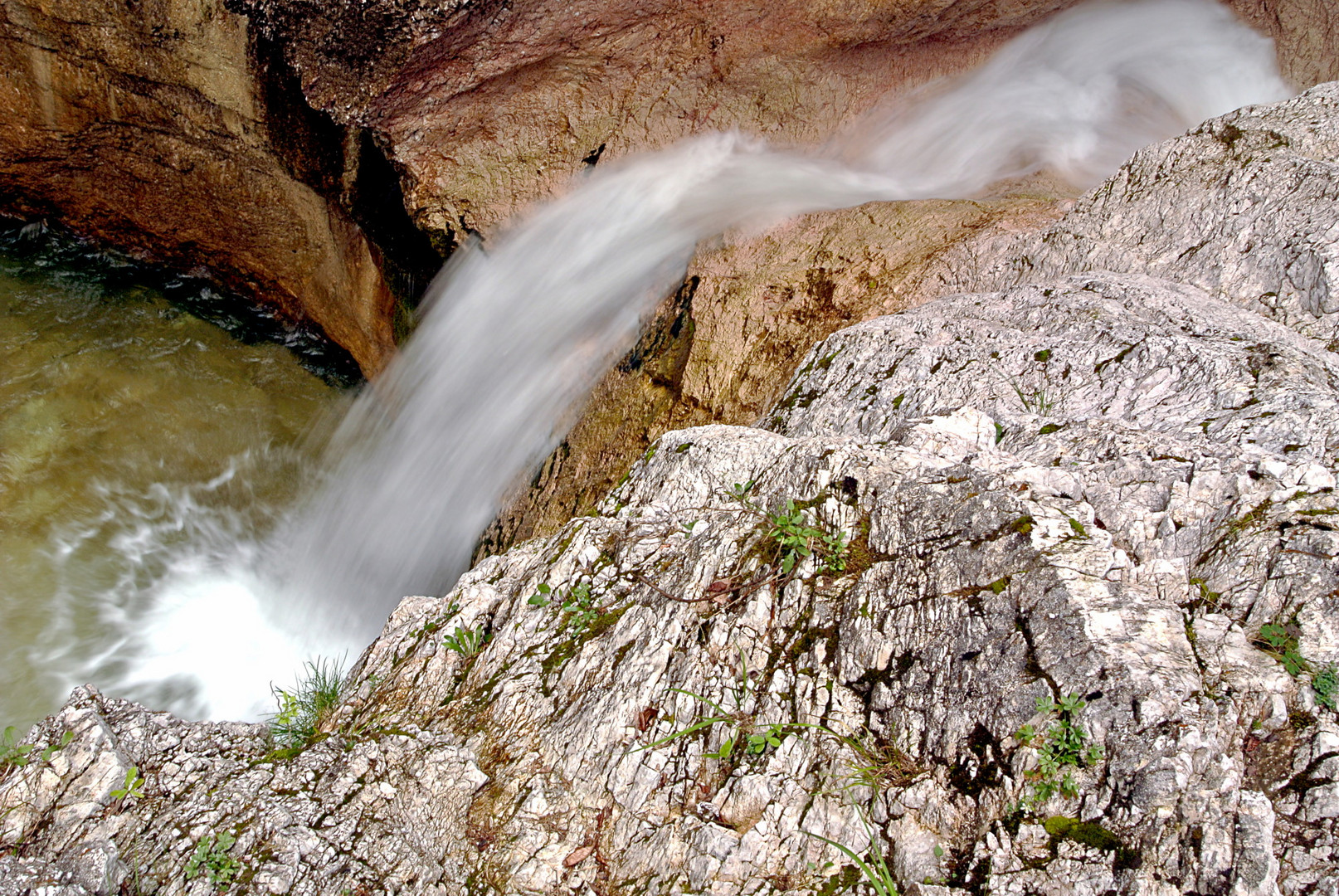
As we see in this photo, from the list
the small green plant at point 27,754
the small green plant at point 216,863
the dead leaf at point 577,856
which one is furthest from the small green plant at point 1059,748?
the small green plant at point 27,754

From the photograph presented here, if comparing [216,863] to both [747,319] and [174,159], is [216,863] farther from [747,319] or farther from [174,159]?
[174,159]

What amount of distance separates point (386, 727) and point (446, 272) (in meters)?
5.58

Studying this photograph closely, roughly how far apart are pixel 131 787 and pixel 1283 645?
4.18m

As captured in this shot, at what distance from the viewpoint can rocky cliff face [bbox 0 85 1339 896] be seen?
222 centimetres

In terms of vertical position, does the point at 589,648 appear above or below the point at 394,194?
below

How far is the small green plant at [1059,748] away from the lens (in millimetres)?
2223

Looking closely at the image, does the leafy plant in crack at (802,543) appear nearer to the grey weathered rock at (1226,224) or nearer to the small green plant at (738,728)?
the small green plant at (738,728)

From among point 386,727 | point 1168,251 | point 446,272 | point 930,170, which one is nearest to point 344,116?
point 446,272

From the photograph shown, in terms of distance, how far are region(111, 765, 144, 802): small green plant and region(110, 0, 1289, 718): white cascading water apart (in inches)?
133

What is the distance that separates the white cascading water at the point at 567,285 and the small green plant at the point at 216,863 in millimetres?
3682

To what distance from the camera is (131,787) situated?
324 cm

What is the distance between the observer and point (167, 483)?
8172mm

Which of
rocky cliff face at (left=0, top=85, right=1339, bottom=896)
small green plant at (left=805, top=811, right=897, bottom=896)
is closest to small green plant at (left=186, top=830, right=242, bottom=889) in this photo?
rocky cliff face at (left=0, top=85, right=1339, bottom=896)

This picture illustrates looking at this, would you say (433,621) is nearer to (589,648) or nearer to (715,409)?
(589,648)
